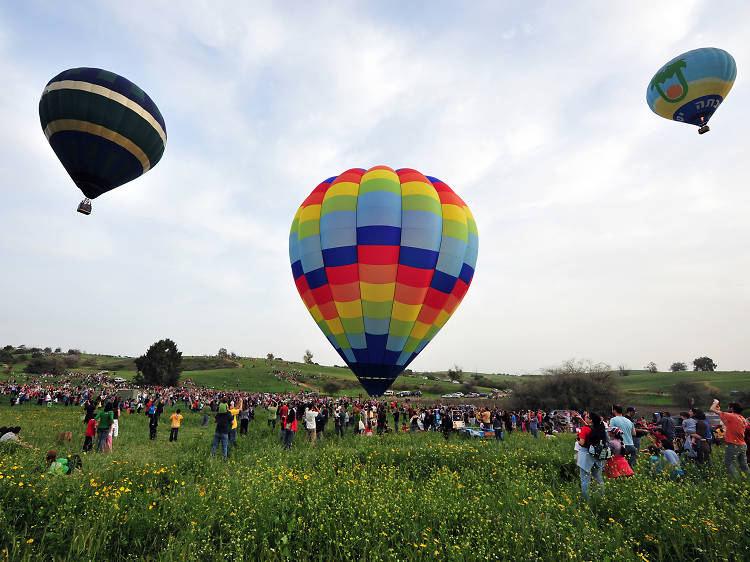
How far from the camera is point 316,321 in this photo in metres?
19.4

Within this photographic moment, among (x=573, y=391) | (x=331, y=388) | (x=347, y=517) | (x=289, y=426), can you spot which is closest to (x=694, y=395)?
(x=573, y=391)

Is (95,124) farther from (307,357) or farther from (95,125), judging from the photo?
(307,357)

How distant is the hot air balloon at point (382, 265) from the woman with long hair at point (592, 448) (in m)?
10.6

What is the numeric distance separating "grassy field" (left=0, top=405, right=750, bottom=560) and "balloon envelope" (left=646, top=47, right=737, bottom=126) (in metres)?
23.9

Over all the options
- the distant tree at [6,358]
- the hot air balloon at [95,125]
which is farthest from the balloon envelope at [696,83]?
the distant tree at [6,358]

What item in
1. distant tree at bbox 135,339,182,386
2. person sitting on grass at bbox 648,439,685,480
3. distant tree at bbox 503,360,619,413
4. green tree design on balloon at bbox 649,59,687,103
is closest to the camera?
person sitting on grass at bbox 648,439,685,480

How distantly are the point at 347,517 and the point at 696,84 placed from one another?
29.7 metres

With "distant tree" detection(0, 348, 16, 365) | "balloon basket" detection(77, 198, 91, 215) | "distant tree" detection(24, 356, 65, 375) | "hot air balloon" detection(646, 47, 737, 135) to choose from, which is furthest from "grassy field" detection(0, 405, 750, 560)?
"distant tree" detection(0, 348, 16, 365)

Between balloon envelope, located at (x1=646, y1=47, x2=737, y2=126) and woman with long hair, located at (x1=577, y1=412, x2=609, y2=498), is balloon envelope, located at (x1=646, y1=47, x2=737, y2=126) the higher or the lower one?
the higher one

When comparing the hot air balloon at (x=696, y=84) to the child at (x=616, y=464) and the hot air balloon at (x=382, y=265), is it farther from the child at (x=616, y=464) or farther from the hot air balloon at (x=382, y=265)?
the child at (x=616, y=464)

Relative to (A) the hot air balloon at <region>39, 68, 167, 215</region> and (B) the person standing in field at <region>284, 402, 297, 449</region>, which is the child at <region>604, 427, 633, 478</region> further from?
(A) the hot air balloon at <region>39, 68, 167, 215</region>

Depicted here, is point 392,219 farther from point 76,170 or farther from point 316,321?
point 76,170

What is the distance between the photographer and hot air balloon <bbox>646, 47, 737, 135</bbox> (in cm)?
2120

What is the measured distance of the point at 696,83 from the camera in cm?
2147
